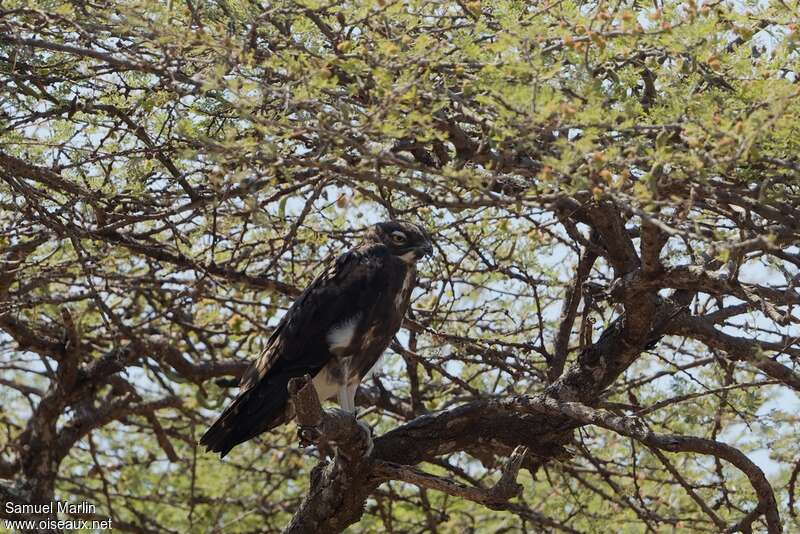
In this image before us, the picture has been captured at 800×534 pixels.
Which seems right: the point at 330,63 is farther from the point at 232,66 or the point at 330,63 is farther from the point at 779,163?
the point at 779,163

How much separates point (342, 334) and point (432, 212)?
3.42 ft

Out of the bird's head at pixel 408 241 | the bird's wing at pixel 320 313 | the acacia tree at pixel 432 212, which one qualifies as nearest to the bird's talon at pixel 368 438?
the acacia tree at pixel 432 212

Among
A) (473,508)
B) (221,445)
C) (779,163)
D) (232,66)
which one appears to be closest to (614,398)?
(473,508)

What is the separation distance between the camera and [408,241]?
19.9 ft

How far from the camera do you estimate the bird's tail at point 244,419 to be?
17.9ft

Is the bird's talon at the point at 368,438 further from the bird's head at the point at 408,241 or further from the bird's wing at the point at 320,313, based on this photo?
the bird's head at the point at 408,241

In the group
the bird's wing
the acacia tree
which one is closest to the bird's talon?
the acacia tree

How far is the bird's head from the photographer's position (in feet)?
19.7

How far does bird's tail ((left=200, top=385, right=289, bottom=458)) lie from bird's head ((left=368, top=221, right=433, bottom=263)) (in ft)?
3.32

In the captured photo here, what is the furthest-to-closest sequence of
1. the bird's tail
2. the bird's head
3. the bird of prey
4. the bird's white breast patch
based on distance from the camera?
the bird's head, the bird's white breast patch, the bird of prey, the bird's tail

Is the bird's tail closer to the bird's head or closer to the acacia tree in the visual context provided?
the acacia tree

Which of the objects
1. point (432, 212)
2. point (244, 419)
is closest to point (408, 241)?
point (432, 212)

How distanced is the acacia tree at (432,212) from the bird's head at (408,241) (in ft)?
0.65

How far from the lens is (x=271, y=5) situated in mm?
4570
